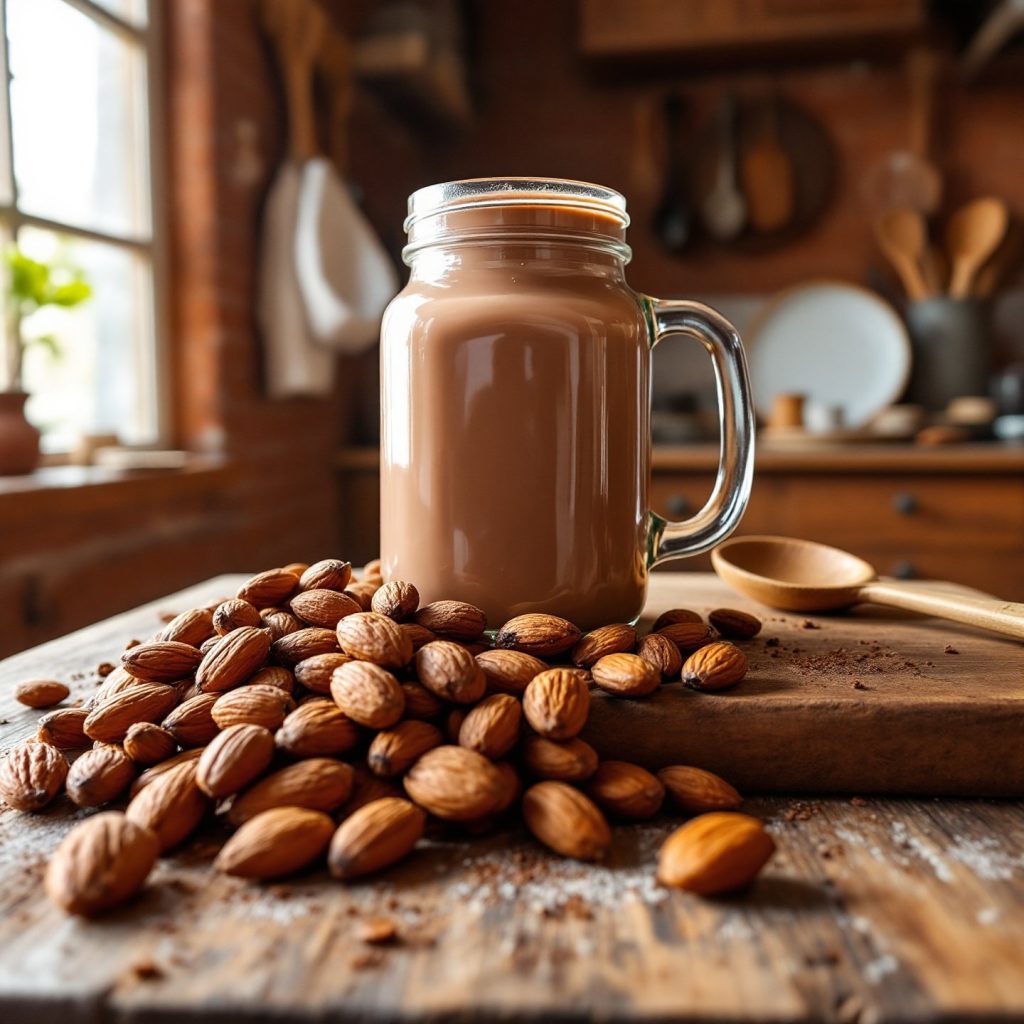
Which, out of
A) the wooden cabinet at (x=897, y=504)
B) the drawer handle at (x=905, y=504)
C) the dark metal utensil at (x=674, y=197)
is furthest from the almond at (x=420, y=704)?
the dark metal utensil at (x=674, y=197)

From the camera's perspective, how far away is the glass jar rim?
65 cm

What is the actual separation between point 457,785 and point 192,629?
0.25m

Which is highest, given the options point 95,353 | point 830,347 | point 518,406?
point 830,347

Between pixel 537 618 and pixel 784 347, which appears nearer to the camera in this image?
pixel 537 618

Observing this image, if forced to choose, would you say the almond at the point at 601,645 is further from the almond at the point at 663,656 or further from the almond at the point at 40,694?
the almond at the point at 40,694

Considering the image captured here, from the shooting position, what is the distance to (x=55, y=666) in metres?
0.74

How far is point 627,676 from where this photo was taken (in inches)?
21.1

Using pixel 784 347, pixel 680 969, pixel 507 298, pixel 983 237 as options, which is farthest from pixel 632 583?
pixel 983 237

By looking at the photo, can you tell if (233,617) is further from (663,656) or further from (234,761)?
(663,656)

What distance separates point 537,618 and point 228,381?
156 cm

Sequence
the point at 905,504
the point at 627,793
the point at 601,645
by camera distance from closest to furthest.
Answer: the point at 627,793, the point at 601,645, the point at 905,504

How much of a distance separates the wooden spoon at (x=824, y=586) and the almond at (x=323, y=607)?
1.20 ft

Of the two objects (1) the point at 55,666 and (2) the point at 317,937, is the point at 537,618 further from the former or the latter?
(1) the point at 55,666

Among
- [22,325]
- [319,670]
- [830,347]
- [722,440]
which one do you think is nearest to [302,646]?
[319,670]
